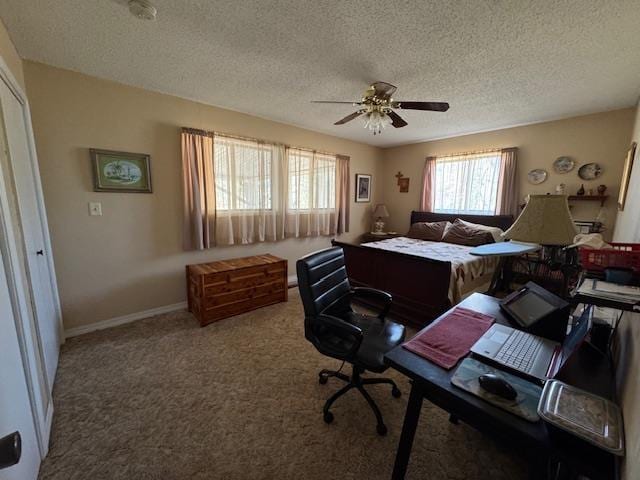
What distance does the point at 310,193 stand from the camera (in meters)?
4.05

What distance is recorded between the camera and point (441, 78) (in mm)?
2254

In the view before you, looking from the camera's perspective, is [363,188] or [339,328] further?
[363,188]

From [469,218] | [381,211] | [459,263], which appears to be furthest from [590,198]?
[381,211]

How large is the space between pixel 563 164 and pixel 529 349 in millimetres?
3501

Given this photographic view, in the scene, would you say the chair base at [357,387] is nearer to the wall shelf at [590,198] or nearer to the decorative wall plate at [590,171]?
the wall shelf at [590,198]

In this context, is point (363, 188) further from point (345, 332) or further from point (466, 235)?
point (345, 332)

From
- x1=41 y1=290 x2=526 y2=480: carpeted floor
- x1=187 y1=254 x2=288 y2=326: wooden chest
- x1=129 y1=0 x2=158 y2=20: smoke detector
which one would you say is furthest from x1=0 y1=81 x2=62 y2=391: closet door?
x1=187 y1=254 x2=288 y2=326: wooden chest

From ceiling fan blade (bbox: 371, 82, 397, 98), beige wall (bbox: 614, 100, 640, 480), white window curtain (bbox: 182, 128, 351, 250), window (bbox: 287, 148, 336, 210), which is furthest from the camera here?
window (bbox: 287, 148, 336, 210)

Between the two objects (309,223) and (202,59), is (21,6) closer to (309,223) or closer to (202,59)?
(202,59)

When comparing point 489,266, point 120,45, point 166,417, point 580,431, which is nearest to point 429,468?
point 580,431

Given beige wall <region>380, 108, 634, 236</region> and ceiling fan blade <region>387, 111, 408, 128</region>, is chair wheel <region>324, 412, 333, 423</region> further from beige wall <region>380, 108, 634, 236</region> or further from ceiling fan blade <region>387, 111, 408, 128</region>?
beige wall <region>380, 108, 634, 236</region>

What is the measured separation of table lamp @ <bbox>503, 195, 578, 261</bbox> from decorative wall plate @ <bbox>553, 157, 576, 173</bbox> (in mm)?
3075

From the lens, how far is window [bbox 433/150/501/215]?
12.7 feet

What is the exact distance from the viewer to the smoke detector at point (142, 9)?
1416mm
